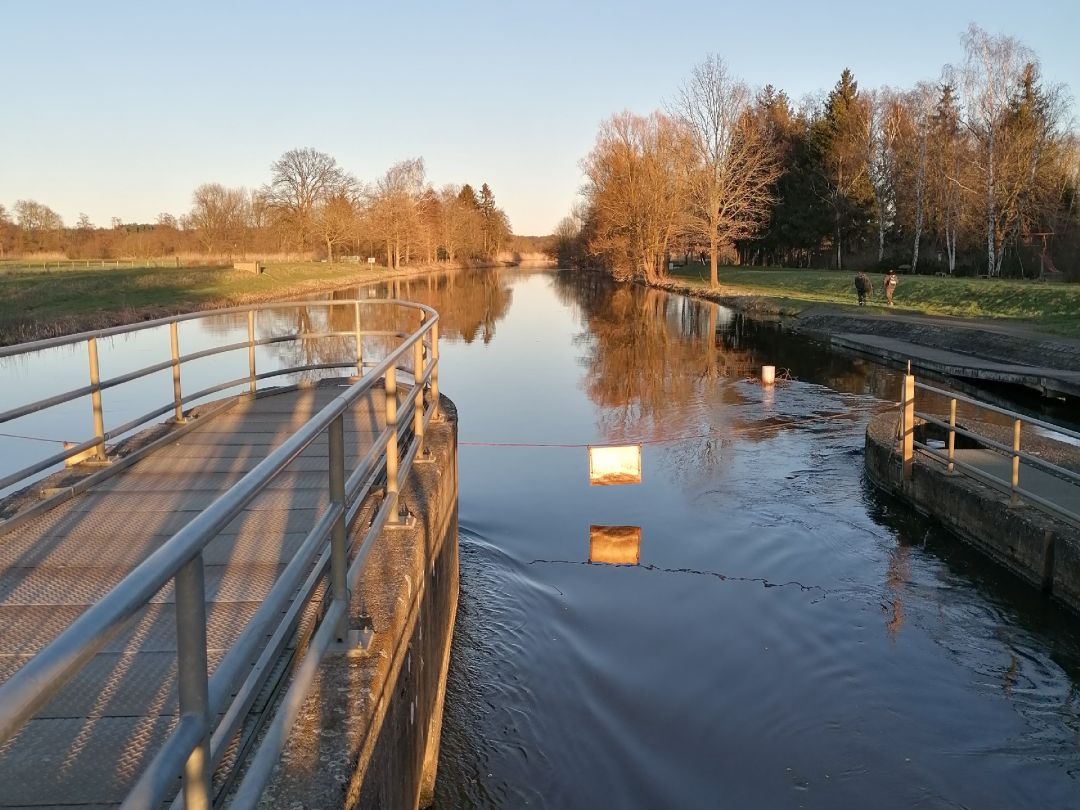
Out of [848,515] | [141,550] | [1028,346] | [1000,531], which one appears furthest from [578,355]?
[141,550]

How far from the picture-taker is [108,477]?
20.3 feet

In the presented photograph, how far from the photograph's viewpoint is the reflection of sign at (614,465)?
9.93 meters

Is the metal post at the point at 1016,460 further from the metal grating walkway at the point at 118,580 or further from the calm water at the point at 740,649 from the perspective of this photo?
the metal grating walkway at the point at 118,580

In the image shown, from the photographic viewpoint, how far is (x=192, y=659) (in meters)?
1.68

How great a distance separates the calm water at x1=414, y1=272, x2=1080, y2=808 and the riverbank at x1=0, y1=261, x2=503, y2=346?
18688 millimetres

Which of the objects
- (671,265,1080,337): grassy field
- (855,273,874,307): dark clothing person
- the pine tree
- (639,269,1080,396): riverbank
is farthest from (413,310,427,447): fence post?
the pine tree

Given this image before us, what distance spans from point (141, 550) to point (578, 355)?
20266 mm

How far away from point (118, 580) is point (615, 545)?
214 inches

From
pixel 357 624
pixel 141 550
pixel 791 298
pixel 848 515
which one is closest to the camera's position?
pixel 357 624

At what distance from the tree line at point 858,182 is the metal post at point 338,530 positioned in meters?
35.9

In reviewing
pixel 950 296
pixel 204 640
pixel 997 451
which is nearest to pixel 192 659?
pixel 204 640

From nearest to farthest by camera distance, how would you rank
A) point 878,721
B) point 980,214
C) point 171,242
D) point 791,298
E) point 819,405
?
point 878,721, point 819,405, point 791,298, point 980,214, point 171,242

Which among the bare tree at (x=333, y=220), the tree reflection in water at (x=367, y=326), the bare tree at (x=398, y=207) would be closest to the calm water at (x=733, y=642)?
the tree reflection in water at (x=367, y=326)

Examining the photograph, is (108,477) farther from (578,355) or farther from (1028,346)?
(1028,346)
